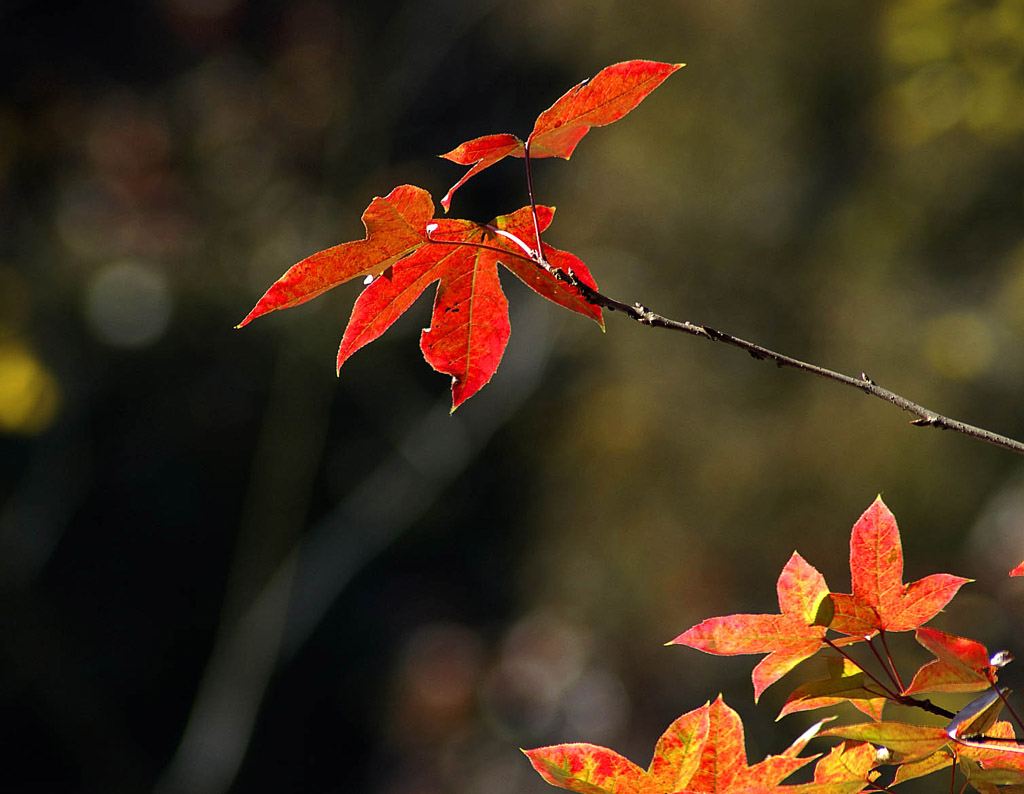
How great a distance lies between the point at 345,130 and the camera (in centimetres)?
342

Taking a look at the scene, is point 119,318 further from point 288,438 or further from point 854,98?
point 854,98

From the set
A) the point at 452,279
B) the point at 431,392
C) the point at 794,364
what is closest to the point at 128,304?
the point at 431,392

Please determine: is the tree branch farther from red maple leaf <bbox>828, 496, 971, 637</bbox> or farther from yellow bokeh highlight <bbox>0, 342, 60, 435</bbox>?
yellow bokeh highlight <bbox>0, 342, 60, 435</bbox>

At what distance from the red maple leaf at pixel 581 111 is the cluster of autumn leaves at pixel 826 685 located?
0.86 ft

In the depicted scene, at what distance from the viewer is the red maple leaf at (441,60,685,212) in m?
0.50

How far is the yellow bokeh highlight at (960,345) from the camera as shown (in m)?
2.34

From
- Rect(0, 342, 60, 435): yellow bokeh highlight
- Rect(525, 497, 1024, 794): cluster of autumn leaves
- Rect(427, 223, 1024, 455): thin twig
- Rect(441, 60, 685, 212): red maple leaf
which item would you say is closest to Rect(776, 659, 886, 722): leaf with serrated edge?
Rect(525, 497, 1024, 794): cluster of autumn leaves

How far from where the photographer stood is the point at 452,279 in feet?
1.91

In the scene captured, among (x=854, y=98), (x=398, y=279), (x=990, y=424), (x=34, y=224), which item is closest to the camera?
(x=398, y=279)

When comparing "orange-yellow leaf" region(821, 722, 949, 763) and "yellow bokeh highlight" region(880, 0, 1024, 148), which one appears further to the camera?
"yellow bokeh highlight" region(880, 0, 1024, 148)

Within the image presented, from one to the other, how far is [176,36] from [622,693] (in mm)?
2973

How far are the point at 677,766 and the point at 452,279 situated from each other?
1.07ft

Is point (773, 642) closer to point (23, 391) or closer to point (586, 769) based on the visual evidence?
point (586, 769)

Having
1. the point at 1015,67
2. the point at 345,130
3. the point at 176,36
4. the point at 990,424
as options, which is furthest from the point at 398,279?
the point at 176,36
